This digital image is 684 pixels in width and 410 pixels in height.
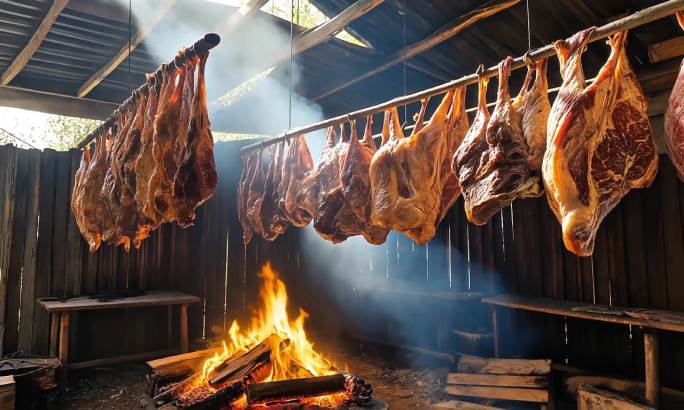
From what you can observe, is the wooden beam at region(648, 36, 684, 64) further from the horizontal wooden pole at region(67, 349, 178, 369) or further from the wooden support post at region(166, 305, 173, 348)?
→ the horizontal wooden pole at region(67, 349, 178, 369)

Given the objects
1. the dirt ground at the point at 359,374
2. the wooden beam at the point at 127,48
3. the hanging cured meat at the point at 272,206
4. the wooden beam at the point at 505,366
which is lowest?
the dirt ground at the point at 359,374

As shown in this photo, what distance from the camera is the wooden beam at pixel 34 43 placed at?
440 centimetres

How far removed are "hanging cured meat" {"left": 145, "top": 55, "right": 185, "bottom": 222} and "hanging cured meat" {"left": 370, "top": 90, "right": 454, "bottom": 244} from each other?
173 centimetres

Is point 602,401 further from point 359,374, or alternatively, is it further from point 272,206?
point 272,206

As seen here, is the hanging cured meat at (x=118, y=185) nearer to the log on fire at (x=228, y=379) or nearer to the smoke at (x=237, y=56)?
the smoke at (x=237, y=56)

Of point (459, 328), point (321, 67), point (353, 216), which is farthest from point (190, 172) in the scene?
point (459, 328)

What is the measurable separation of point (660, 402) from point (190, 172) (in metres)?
5.52

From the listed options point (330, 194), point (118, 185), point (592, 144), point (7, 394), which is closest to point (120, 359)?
point (7, 394)

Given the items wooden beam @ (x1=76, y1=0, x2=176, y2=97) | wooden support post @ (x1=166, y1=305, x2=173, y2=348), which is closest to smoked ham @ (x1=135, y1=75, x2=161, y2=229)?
wooden beam @ (x1=76, y1=0, x2=176, y2=97)

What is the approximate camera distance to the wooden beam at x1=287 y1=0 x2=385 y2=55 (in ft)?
14.6

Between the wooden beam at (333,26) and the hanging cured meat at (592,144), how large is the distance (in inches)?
112

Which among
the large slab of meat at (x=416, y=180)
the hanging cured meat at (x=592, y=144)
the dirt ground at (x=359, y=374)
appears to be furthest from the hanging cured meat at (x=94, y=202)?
the hanging cured meat at (x=592, y=144)

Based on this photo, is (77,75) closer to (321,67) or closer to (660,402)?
(321,67)

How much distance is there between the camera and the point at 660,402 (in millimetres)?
4609
